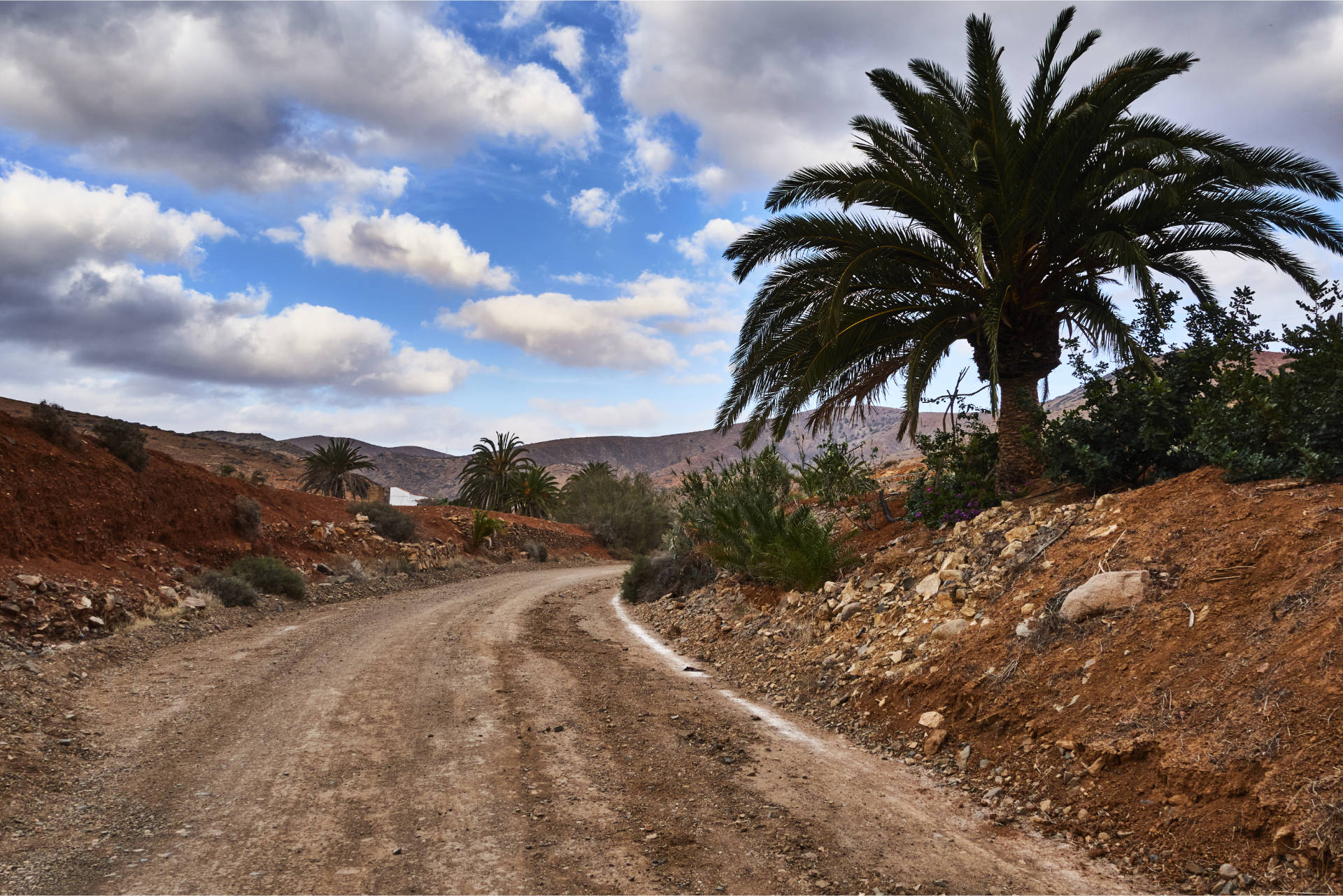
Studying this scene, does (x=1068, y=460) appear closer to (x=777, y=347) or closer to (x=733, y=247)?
(x=777, y=347)

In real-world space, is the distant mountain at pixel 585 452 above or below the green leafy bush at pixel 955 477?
above

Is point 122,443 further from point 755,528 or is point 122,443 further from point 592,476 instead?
point 592,476

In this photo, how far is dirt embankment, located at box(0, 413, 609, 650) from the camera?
9.87 metres

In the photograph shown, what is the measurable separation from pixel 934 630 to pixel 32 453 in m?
15.0

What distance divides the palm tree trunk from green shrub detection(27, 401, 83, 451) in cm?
1640

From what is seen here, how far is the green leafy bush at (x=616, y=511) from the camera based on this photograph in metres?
38.2

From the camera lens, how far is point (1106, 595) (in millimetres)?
5820

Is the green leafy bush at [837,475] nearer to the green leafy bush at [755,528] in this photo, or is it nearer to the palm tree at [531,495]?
the green leafy bush at [755,528]

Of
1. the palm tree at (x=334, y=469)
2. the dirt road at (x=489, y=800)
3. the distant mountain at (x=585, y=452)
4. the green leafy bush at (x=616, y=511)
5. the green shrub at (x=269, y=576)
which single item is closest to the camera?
the dirt road at (x=489, y=800)

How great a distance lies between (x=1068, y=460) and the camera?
846 cm

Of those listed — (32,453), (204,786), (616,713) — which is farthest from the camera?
(32,453)

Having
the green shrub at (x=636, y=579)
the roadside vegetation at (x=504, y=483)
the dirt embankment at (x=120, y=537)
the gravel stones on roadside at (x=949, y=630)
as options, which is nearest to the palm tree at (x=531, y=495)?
the roadside vegetation at (x=504, y=483)

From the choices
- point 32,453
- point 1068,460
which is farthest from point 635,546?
point 1068,460

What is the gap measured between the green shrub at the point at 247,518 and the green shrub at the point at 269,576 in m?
2.04
